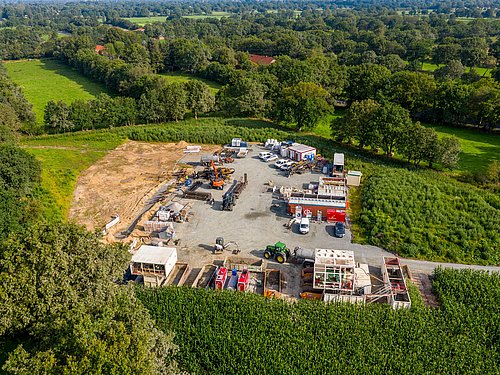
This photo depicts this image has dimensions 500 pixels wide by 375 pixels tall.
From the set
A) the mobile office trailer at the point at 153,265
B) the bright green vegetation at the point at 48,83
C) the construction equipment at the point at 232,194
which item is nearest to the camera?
the mobile office trailer at the point at 153,265

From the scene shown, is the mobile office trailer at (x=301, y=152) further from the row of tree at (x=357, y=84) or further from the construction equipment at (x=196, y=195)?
the row of tree at (x=357, y=84)

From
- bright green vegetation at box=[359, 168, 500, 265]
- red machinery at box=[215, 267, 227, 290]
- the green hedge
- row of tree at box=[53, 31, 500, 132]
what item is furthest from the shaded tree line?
bright green vegetation at box=[359, 168, 500, 265]

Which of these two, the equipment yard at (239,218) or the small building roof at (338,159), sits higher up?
the small building roof at (338,159)

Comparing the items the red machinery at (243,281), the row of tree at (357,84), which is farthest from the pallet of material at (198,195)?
the row of tree at (357,84)

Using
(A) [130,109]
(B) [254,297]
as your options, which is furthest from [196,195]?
(A) [130,109]

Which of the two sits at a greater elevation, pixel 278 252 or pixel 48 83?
pixel 278 252

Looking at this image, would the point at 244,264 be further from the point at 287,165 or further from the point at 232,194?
the point at 287,165
